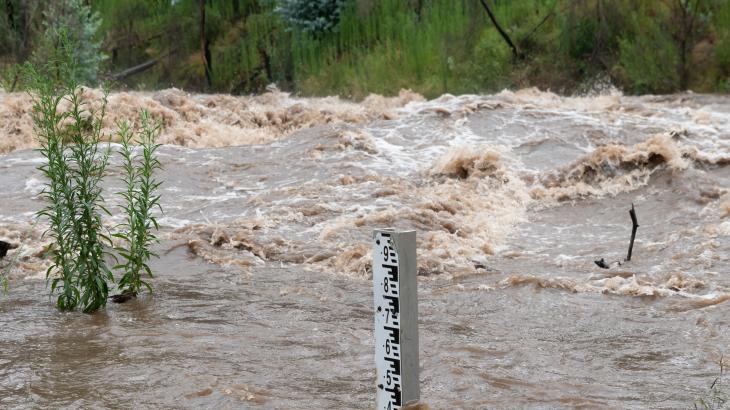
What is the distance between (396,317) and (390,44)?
720 inches

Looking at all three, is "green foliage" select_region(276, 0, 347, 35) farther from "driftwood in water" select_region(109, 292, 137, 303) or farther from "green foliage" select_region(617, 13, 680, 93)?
"driftwood in water" select_region(109, 292, 137, 303)

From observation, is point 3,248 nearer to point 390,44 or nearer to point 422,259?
point 422,259

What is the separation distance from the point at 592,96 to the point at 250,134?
22.5ft

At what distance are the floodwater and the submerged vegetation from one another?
7.91ft

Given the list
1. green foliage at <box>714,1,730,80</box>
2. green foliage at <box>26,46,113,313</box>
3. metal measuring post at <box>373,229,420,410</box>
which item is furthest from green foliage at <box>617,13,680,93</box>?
metal measuring post at <box>373,229,420,410</box>

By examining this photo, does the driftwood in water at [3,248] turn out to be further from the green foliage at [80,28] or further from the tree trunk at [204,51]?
the tree trunk at [204,51]

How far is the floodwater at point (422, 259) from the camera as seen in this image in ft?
17.2

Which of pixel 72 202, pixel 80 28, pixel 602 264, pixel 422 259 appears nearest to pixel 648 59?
pixel 602 264

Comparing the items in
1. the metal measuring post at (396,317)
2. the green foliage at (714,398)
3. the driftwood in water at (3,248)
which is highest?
the metal measuring post at (396,317)

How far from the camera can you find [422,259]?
8.65m

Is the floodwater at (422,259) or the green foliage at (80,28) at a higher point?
the green foliage at (80,28)

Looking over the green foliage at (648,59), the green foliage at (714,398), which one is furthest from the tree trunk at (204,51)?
the green foliage at (714,398)

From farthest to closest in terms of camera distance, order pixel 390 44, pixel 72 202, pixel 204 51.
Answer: pixel 204 51, pixel 390 44, pixel 72 202

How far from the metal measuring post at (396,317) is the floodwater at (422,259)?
3.07 feet
